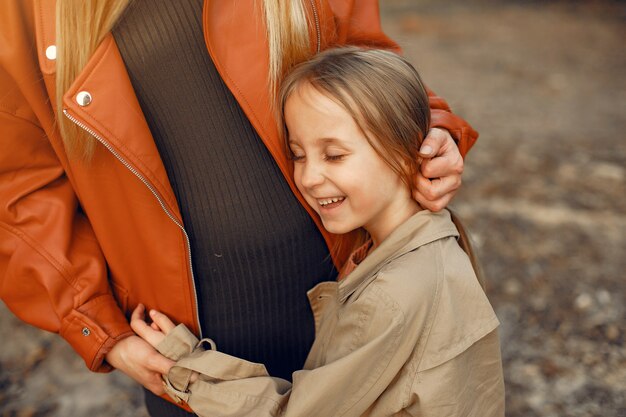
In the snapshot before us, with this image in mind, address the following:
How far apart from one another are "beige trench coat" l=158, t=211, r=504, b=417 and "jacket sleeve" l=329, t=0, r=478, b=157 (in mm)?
282

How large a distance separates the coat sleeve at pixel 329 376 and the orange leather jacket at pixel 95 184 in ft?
0.62

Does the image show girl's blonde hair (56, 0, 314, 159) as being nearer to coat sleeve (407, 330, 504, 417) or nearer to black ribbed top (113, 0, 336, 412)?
black ribbed top (113, 0, 336, 412)

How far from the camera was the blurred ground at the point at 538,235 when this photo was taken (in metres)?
3.24

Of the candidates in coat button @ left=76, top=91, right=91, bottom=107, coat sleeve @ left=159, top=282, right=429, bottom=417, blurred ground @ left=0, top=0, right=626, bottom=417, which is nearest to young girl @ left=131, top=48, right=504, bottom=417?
coat sleeve @ left=159, top=282, right=429, bottom=417

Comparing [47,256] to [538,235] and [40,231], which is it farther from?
[538,235]

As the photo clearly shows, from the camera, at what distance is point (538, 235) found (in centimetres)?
443

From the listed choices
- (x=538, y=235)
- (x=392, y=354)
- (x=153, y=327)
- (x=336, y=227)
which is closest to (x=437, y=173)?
(x=336, y=227)

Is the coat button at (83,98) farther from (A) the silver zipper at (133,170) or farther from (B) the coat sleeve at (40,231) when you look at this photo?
(B) the coat sleeve at (40,231)

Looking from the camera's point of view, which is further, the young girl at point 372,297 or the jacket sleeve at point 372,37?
the jacket sleeve at point 372,37

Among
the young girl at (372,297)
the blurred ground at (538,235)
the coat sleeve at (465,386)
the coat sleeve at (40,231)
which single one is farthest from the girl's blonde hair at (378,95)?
the blurred ground at (538,235)

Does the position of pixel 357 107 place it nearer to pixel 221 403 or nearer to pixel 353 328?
pixel 353 328

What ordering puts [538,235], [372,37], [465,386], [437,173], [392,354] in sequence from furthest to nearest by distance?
[538,235]
[372,37]
[437,173]
[465,386]
[392,354]

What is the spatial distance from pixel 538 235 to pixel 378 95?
3066 millimetres

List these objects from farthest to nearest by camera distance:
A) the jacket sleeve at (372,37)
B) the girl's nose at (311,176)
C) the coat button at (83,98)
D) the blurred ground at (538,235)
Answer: the blurred ground at (538,235)
the jacket sleeve at (372,37)
the girl's nose at (311,176)
the coat button at (83,98)
